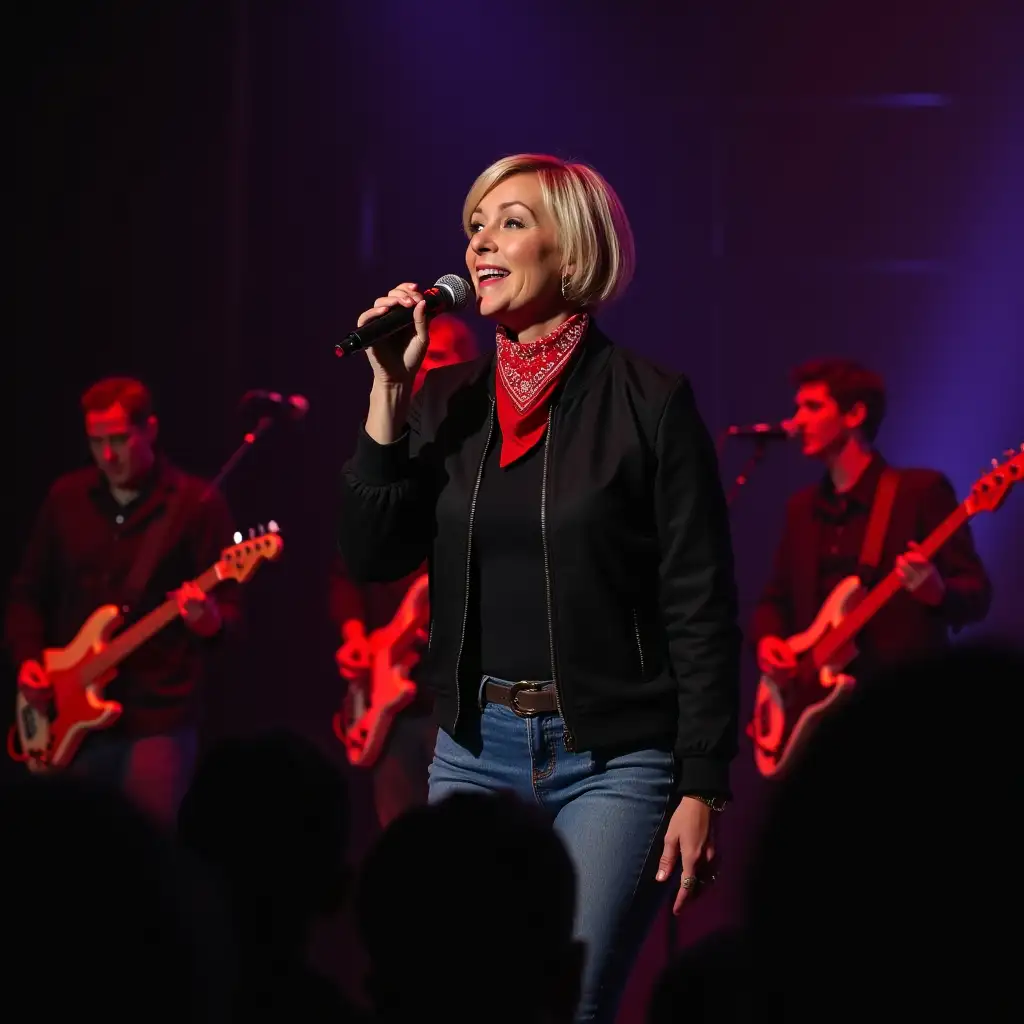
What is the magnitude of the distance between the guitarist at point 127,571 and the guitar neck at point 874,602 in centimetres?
213

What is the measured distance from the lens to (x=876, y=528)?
5645mm

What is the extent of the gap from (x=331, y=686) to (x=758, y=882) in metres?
6.14

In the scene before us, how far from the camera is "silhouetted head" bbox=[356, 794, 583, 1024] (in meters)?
1.37

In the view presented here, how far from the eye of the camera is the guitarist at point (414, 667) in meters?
4.75

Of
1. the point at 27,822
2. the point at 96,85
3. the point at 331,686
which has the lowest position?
the point at 331,686

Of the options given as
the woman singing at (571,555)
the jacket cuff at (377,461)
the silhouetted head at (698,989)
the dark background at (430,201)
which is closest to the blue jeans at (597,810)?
the woman singing at (571,555)

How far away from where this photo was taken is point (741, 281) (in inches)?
263

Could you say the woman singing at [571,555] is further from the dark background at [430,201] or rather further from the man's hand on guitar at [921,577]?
the dark background at [430,201]

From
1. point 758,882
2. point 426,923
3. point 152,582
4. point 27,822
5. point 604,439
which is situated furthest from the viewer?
point 152,582

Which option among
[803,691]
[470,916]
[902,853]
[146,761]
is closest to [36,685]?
[146,761]

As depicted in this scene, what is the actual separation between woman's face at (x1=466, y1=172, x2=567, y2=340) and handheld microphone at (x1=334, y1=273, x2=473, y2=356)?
65 millimetres

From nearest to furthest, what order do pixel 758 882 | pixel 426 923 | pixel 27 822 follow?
pixel 758 882 < pixel 27 822 < pixel 426 923

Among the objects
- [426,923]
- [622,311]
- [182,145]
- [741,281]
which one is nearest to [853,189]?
[741,281]

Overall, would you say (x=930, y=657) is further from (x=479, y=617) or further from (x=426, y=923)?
(x=479, y=617)
